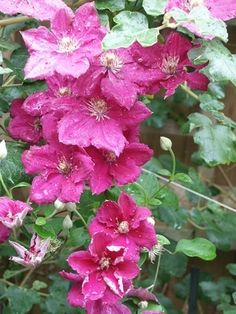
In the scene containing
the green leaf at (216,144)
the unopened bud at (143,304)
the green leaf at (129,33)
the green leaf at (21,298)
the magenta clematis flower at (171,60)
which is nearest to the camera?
the green leaf at (129,33)

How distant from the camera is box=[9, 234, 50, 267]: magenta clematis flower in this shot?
94 cm

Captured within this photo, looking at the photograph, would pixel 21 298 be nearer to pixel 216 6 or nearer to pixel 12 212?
pixel 12 212

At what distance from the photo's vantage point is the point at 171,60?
3.16 feet

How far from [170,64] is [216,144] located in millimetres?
273

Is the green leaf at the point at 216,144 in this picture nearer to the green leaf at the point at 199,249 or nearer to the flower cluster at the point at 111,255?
the green leaf at the point at 199,249

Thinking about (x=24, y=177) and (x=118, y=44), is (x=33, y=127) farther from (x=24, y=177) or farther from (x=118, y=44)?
(x=118, y=44)

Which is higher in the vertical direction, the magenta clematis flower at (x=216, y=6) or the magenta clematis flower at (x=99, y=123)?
the magenta clematis flower at (x=216, y=6)

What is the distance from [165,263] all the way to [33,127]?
0.73 m

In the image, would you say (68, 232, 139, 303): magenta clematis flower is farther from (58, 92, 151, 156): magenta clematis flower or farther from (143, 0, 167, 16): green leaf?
(143, 0, 167, 16): green leaf

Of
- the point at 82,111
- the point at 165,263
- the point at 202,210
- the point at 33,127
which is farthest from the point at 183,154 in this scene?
the point at 82,111

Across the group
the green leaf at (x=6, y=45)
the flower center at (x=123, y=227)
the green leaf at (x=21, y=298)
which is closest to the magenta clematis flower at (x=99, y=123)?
the flower center at (x=123, y=227)

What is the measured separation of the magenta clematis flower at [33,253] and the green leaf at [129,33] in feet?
0.95

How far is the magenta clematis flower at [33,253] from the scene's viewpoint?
94 centimetres

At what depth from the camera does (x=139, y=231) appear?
94 cm
